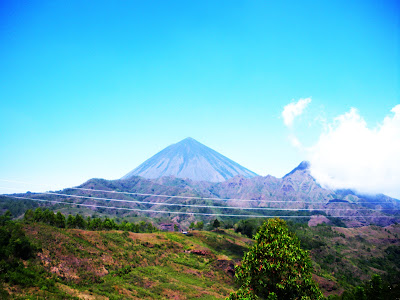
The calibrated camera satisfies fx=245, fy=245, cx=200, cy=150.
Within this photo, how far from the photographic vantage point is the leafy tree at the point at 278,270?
44.2 ft

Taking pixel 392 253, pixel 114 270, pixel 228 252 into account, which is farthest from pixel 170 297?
pixel 392 253

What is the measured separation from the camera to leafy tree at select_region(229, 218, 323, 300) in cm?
1346

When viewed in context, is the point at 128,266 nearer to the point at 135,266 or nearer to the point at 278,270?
the point at 135,266

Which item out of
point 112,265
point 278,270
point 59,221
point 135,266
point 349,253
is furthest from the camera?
point 349,253

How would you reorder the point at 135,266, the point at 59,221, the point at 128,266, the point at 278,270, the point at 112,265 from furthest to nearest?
the point at 59,221
the point at 135,266
the point at 128,266
the point at 112,265
the point at 278,270

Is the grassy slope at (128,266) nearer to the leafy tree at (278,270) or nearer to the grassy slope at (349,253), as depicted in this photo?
the leafy tree at (278,270)

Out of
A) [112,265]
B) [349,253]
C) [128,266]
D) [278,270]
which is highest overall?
[278,270]

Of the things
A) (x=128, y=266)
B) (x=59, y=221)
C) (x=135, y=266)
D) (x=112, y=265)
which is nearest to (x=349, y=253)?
(x=135, y=266)

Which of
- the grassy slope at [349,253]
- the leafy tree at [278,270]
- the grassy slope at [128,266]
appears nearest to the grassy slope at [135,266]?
the grassy slope at [128,266]

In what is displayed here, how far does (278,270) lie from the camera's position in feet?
44.6

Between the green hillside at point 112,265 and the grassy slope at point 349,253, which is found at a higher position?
the green hillside at point 112,265

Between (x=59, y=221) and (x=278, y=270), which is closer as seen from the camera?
(x=278, y=270)

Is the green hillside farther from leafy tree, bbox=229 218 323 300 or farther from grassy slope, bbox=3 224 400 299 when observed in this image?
leafy tree, bbox=229 218 323 300

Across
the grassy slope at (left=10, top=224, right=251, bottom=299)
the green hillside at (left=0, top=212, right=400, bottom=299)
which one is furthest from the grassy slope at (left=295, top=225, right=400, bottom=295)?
the grassy slope at (left=10, top=224, right=251, bottom=299)
